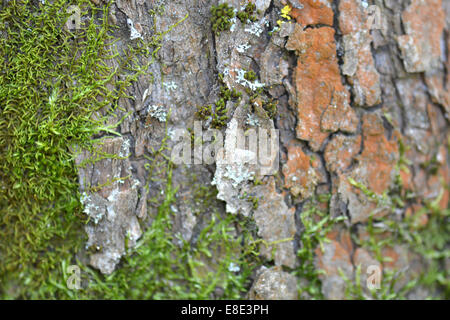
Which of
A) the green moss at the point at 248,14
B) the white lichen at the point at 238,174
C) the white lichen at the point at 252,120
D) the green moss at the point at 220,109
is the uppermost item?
the green moss at the point at 248,14

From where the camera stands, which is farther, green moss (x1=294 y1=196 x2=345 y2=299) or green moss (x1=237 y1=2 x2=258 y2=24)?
green moss (x1=294 y1=196 x2=345 y2=299)

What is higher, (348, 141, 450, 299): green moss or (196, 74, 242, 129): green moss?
(196, 74, 242, 129): green moss

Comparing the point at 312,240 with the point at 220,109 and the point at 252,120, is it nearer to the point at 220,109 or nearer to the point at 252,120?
the point at 252,120

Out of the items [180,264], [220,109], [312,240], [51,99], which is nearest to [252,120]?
[220,109]

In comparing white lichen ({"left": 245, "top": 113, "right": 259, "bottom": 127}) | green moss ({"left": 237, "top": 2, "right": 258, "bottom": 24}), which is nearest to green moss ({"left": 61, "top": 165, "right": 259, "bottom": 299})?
white lichen ({"left": 245, "top": 113, "right": 259, "bottom": 127})

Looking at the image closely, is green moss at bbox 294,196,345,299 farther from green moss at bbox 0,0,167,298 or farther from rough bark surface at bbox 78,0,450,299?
green moss at bbox 0,0,167,298

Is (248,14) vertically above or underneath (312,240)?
above

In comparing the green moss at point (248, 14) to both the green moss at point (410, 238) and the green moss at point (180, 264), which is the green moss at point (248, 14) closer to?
the green moss at point (180, 264)

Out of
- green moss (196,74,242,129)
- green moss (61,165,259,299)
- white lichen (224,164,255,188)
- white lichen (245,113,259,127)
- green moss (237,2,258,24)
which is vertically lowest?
green moss (61,165,259,299)

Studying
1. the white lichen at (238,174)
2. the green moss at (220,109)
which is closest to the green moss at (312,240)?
the white lichen at (238,174)

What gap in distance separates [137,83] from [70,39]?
0.32m

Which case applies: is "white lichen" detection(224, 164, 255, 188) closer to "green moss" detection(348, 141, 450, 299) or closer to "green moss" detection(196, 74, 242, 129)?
"green moss" detection(196, 74, 242, 129)

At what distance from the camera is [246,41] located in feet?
4.58
